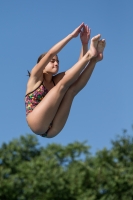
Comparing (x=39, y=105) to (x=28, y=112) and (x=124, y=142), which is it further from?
(x=124, y=142)

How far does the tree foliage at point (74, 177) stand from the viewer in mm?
32531

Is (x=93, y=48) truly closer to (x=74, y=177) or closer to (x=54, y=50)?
(x=54, y=50)

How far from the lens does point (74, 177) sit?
3278cm

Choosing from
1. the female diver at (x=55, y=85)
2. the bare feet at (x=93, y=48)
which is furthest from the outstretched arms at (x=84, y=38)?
the bare feet at (x=93, y=48)

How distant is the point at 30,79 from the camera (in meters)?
6.92

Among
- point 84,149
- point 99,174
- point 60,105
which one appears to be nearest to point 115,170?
point 99,174

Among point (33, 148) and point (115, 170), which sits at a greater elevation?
point (33, 148)

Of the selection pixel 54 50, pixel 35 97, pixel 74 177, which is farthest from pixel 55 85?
pixel 74 177

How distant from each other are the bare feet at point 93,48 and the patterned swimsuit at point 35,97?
0.72 meters

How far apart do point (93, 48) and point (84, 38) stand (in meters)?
0.42

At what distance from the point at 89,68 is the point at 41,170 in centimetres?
2690

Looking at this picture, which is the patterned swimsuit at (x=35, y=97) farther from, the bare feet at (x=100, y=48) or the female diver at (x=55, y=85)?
the bare feet at (x=100, y=48)

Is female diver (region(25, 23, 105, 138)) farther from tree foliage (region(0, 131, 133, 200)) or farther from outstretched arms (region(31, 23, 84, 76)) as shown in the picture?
tree foliage (region(0, 131, 133, 200))

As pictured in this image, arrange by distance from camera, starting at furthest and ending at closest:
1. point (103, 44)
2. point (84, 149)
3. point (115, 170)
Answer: point (84, 149) → point (115, 170) → point (103, 44)
